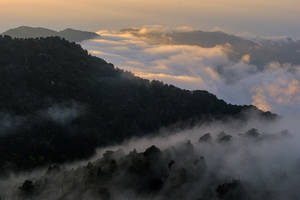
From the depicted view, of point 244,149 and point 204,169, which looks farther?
point 244,149

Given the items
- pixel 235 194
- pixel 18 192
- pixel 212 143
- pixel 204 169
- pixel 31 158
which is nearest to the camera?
pixel 235 194

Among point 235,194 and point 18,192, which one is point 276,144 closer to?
point 235,194

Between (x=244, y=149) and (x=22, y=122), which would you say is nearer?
(x=244, y=149)

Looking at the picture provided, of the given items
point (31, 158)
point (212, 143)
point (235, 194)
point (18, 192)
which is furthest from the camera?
point (212, 143)

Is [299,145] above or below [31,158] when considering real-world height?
above

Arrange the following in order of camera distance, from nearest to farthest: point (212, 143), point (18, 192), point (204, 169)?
point (18, 192) < point (204, 169) < point (212, 143)

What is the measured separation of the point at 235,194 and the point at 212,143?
166ft

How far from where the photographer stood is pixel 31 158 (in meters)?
176

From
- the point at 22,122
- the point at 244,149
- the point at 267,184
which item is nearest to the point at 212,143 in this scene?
the point at 244,149

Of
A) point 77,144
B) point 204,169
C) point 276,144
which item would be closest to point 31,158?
point 77,144

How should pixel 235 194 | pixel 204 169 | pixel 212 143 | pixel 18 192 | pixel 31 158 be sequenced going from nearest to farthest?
1. pixel 235 194
2. pixel 18 192
3. pixel 204 169
4. pixel 31 158
5. pixel 212 143

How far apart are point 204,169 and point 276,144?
3920 centimetres

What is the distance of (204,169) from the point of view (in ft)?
516

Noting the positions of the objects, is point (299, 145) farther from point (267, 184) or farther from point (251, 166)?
point (267, 184)
